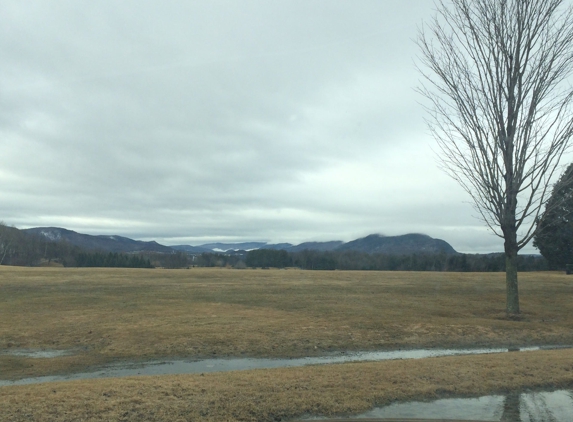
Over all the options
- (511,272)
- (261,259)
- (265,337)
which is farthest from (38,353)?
(261,259)

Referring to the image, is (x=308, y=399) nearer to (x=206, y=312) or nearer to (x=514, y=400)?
(x=514, y=400)

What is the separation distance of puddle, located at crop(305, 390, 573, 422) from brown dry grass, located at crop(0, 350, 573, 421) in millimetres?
356

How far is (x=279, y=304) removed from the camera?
26.7m

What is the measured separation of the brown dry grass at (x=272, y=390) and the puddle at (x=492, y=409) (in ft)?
1.17

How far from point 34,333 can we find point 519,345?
19771 millimetres

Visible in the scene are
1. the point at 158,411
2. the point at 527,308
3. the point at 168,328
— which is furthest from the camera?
the point at 527,308

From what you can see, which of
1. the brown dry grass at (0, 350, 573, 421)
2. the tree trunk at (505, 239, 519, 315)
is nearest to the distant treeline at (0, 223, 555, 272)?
the tree trunk at (505, 239, 519, 315)

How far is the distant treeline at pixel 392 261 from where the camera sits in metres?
81.9

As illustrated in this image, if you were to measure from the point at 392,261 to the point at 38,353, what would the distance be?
293ft

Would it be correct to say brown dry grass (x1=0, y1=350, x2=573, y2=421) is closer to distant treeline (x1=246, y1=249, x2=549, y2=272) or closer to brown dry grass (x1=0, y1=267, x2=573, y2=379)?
brown dry grass (x1=0, y1=267, x2=573, y2=379)

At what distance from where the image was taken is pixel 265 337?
1777 cm

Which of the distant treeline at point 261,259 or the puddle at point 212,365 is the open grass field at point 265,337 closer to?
the puddle at point 212,365

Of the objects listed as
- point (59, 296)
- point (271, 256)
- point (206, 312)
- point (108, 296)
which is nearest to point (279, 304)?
point (206, 312)

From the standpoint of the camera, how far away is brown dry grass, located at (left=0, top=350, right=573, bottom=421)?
7.92 meters
